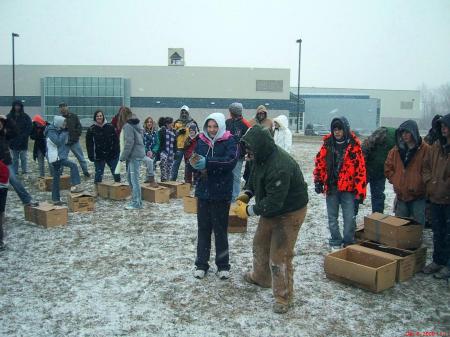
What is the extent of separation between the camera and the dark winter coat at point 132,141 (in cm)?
759

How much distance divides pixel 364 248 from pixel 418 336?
152 centimetres

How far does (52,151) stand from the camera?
793 centimetres

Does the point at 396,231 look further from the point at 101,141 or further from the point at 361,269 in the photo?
the point at 101,141

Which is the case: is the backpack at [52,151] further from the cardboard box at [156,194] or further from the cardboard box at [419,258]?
the cardboard box at [419,258]

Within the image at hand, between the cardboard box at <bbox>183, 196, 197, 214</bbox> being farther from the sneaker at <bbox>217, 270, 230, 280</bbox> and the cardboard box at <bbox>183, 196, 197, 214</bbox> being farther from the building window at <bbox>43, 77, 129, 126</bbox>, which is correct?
the building window at <bbox>43, 77, 129, 126</bbox>

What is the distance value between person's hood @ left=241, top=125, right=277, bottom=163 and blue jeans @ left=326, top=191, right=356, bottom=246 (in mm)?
1990

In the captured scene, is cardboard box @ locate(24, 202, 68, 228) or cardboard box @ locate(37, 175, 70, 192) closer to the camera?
cardboard box @ locate(24, 202, 68, 228)

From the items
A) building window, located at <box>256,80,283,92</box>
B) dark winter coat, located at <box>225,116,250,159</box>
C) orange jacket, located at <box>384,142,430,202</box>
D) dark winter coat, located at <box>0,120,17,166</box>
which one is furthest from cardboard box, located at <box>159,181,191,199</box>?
building window, located at <box>256,80,283,92</box>

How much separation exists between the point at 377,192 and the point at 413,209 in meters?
1.17

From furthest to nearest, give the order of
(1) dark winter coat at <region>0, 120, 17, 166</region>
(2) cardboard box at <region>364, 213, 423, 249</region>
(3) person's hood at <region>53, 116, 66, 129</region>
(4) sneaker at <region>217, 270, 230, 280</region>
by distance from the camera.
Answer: (3) person's hood at <region>53, 116, 66, 129</region> → (1) dark winter coat at <region>0, 120, 17, 166</region> → (2) cardboard box at <region>364, 213, 423, 249</region> → (4) sneaker at <region>217, 270, 230, 280</region>

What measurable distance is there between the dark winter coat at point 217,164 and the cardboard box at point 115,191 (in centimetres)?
436

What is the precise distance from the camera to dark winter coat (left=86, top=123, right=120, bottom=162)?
8.95m

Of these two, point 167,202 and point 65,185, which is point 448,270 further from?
point 65,185

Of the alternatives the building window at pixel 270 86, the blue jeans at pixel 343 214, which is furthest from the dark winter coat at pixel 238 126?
the building window at pixel 270 86
